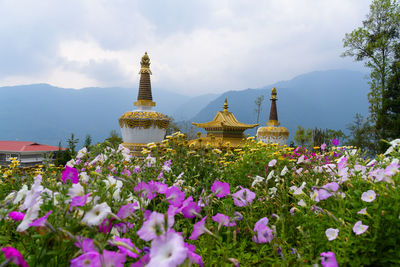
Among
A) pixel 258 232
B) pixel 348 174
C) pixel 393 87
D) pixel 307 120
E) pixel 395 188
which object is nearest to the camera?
pixel 258 232

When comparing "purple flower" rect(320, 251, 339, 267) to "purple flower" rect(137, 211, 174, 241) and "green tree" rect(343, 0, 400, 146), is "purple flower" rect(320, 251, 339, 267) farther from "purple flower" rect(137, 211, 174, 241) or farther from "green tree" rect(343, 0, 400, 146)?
"green tree" rect(343, 0, 400, 146)

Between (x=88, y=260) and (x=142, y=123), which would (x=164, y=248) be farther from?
(x=142, y=123)

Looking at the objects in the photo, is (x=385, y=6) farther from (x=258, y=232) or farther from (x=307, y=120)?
(x=307, y=120)

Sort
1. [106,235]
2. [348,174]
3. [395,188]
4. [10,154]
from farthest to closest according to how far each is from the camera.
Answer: [10,154], [348,174], [395,188], [106,235]

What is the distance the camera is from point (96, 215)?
3.78 ft

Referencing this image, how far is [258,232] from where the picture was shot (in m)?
1.50

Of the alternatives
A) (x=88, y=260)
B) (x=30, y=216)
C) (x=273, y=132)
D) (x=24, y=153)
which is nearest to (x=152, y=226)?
(x=88, y=260)

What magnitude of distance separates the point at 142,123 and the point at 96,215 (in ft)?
35.6

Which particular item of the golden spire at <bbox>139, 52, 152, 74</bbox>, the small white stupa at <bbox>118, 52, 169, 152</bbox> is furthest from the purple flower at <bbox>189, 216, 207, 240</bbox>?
the golden spire at <bbox>139, 52, 152, 74</bbox>

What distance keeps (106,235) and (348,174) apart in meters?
1.96

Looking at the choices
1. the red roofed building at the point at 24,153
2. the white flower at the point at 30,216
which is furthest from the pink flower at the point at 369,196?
the red roofed building at the point at 24,153

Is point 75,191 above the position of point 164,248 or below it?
above

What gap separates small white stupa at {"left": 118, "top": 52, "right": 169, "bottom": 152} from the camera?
11.8 m

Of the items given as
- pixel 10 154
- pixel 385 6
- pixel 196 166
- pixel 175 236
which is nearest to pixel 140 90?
pixel 196 166
